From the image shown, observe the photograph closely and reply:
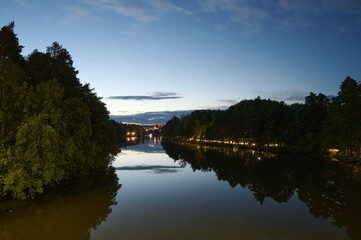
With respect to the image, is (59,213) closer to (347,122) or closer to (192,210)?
(192,210)

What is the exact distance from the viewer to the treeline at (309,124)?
55.0m

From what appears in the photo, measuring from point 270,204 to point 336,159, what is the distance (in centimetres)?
4421

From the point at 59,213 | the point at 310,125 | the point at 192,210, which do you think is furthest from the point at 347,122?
the point at 59,213

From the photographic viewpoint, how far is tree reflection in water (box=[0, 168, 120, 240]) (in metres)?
19.9

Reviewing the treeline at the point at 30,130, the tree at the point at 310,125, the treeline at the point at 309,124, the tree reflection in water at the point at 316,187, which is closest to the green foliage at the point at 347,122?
the treeline at the point at 309,124

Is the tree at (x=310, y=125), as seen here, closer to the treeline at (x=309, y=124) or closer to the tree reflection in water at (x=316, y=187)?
the treeline at (x=309, y=124)

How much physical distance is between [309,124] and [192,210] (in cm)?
5857

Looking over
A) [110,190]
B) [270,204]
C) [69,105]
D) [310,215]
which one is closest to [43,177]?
[110,190]

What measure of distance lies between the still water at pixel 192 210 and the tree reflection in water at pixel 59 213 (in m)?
0.07

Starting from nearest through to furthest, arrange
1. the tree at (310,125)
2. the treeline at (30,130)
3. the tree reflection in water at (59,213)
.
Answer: the tree reflection in water at (59,213) → the treeline at (30,130) → the tree at (310,125)

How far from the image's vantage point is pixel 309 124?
73.5 m

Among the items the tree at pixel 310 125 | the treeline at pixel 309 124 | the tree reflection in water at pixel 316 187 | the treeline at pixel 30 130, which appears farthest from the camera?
the tree at pixel 310 125

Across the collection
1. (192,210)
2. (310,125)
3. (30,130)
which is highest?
(310,125)

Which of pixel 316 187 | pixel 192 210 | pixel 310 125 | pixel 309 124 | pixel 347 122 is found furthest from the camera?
pixel 309 124
